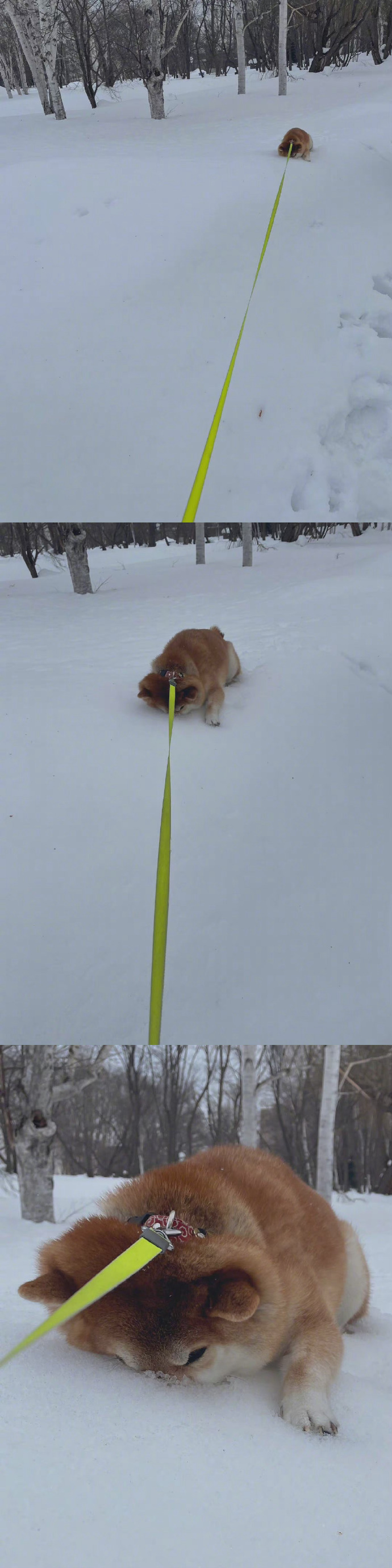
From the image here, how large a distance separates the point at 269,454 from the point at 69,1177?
10.4 feet

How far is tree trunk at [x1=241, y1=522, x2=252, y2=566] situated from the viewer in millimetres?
1530

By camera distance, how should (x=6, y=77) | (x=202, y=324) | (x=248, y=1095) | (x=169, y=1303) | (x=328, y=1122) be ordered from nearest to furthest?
(x=169, y=1303)
(x=202, y=324)
(x=6, y=77)
(x=248, y=1095)
(x=328, y=1122)

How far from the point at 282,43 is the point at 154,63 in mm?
290

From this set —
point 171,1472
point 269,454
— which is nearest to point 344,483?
point 269,454

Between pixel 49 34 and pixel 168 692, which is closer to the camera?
pixel 168 692

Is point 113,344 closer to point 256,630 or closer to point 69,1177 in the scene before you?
point 256,630

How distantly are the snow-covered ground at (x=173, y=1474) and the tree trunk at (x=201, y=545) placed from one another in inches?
47.5

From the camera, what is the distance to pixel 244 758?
150 cm

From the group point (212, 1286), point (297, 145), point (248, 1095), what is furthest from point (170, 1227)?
point (248, 1095)

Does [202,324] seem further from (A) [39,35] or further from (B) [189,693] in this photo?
(A) [39,35]

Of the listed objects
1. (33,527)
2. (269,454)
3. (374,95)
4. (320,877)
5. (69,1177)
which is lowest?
(69,1177)

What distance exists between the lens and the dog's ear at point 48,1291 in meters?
0.86

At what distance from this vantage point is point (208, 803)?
1.49 meters

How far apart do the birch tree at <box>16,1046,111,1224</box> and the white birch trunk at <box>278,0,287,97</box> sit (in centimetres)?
302
